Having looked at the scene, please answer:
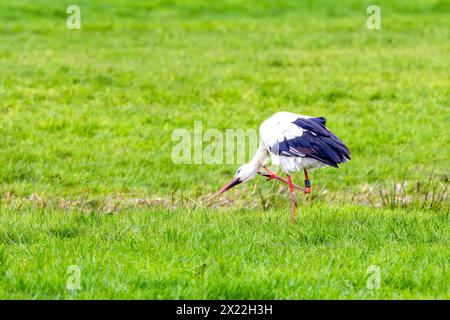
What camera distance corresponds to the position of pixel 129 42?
22203mm

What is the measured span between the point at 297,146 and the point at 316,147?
191 millimetres

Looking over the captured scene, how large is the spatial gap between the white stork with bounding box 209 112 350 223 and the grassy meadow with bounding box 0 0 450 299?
1.91 ft

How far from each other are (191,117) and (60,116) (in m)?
2.37

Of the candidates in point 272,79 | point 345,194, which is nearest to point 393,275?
point 345,194

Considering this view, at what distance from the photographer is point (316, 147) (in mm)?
8172

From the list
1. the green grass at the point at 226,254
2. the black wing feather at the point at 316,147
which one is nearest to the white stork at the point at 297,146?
the black wing feather at the point at 316,147

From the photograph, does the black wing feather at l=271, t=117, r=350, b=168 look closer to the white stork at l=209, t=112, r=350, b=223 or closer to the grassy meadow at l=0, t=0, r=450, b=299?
the white stork at l=209, t=112, r=350, b=223

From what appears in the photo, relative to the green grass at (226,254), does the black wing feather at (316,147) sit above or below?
above

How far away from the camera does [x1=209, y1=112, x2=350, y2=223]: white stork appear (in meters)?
8.19

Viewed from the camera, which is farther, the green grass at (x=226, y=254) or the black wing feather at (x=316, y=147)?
the black wing feather at (x=316, y=147)

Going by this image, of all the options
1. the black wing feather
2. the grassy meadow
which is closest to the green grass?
the grassy meadow

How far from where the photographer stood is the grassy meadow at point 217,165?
22.5ft

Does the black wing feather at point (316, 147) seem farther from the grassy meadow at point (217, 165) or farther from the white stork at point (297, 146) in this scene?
the grassy meadow at point (217, 165)

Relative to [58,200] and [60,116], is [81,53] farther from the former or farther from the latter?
[58,200]
